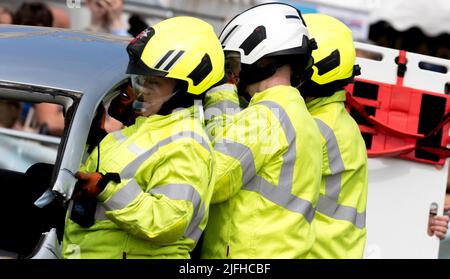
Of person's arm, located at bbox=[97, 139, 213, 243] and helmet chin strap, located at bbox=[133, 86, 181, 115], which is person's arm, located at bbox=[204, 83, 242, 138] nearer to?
helmet chin strap, located at bbox=[133, 86, 181, 115]

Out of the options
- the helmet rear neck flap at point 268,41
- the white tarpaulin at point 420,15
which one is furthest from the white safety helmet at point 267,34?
the white tarpaulin at point 420,15

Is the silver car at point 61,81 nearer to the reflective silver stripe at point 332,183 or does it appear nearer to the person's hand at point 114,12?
the reflective silver stripe at point 332,183

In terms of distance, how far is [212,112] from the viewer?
4.49 meters

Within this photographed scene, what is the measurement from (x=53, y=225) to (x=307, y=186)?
3.53 ft

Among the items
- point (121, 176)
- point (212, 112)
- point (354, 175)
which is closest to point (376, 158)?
point (354, 175)

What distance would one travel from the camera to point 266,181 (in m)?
4.16

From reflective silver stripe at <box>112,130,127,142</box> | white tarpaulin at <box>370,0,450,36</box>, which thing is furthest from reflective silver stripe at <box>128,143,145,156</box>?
white tarpaulin at <box>370,0,450,36</box>

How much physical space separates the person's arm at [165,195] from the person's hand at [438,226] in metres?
2.14

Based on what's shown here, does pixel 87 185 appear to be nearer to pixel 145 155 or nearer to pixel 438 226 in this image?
pixel 145 155

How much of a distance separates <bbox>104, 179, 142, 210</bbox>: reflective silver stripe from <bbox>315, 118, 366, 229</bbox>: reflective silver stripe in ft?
3.70

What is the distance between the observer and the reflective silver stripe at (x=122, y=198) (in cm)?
368

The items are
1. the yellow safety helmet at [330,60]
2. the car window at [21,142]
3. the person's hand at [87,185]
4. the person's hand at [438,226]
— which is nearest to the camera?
the person's hand at [87,185]

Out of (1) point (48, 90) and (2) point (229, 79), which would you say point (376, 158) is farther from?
(1) point (48, 90)

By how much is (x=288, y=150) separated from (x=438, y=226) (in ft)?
5.94
